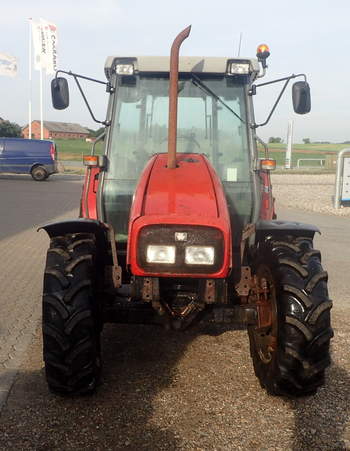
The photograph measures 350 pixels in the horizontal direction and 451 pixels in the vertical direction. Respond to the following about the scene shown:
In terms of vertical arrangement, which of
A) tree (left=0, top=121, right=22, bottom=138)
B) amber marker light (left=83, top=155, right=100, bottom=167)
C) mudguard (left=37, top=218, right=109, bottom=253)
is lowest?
mudguard (left=37, top=218, right=109, bottom=253)

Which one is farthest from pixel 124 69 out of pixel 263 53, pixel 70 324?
pixel 70 324

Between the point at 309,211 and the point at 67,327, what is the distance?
12.8m

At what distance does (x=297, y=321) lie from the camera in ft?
10.5

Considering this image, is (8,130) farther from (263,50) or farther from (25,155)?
(263,50)

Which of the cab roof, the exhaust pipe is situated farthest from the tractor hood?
the cab roof

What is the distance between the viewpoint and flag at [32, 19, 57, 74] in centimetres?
2561

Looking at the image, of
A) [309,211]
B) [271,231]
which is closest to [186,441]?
[271,231]

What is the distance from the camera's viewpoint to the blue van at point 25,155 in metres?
23.1

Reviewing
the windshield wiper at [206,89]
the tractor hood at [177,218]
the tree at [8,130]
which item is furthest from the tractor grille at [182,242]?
the tree at [8,130]

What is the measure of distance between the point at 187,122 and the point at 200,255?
184 cm

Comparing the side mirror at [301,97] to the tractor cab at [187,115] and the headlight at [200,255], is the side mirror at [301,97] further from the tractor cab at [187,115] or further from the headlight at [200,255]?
the headlight at [200,255]

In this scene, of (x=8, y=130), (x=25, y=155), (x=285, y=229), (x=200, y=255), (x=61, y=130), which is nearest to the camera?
(x=200, y=255)

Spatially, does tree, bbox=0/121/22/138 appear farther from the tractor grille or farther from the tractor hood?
the tractor grille

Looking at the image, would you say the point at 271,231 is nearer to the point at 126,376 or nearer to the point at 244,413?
the point at 244,413
